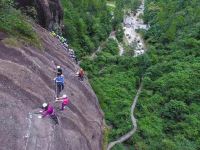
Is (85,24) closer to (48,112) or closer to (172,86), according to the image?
(172,86)

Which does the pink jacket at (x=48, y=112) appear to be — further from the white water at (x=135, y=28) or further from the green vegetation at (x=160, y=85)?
the white water at (x=135, y=28)

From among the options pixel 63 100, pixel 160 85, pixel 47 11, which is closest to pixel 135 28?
pixel 160 85

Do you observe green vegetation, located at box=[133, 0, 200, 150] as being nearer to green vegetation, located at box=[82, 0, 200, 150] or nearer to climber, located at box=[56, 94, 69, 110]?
green vegetation, located at box=[82, 0, 200, 150]

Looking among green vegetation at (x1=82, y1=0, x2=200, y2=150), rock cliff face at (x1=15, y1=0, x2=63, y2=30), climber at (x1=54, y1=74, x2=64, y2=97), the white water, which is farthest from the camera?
the white water

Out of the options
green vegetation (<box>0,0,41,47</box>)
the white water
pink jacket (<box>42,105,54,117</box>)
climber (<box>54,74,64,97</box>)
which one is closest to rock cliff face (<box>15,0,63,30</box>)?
green vegetation (<box>0,0,41,47</box>)

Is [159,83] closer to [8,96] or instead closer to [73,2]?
[73,2]
